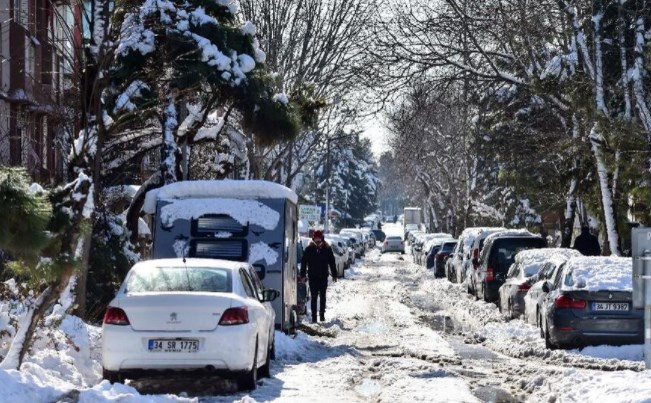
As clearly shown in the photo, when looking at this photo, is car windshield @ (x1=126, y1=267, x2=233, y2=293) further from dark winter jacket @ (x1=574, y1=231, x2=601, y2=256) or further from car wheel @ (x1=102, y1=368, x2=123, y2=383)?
→ dark winter jacket @ (x1=574, y1=231, x2=601, y2=256)

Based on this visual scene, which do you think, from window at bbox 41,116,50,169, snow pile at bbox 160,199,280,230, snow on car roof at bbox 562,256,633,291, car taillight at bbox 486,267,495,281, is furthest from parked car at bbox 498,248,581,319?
window at bbox 41,116,50,169

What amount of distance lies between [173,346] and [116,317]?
0.69m

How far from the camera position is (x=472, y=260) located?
34.4 m

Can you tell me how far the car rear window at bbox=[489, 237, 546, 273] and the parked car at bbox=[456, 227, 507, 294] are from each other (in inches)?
110

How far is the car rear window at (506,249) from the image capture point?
29.8m

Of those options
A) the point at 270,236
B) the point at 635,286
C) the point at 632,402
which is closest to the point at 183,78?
the point at 270,236

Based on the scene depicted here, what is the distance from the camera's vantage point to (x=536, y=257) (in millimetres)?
25625

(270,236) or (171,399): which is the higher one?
(270,236)

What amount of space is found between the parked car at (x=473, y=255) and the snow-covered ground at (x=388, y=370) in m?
9.78

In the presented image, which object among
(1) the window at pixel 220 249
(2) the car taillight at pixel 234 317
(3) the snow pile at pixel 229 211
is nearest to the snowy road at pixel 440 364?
(2) the car taillight at pixel 234 317

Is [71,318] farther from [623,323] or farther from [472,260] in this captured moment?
[472,260]

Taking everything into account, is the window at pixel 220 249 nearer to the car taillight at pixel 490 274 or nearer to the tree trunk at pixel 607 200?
the tree trunk at pixel 607 200

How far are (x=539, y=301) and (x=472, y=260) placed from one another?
13.6 metres

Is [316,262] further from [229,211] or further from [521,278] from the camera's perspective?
[229,211]
